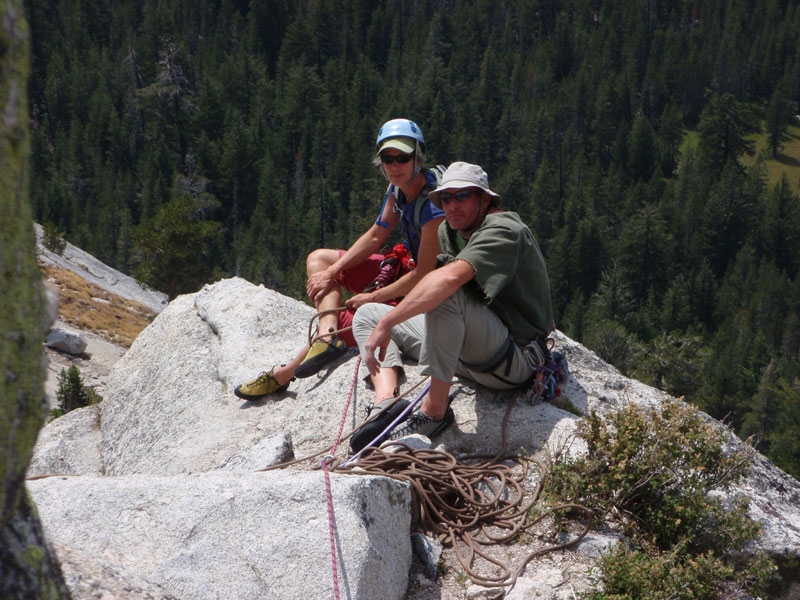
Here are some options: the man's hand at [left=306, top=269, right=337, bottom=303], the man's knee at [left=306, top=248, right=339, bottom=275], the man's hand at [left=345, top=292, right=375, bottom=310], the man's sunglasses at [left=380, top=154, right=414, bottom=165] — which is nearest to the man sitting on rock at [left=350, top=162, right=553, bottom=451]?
Result: the man's hand at [left=345, top=292, right=375, bottom=310]

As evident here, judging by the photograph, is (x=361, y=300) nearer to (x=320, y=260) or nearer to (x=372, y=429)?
(x=320, y=260)

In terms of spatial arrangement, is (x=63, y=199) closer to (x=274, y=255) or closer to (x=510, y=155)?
(x=274, y=255)

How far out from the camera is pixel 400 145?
5855 millimetres

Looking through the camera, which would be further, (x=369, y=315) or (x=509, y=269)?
(x=369, y=315)

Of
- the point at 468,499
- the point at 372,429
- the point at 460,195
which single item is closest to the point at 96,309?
the point at 372,429

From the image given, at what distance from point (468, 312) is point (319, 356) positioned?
6.43 ft

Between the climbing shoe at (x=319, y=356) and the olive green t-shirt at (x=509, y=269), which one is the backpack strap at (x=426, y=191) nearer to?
the olive green t-shirt at (x=509, y=269)

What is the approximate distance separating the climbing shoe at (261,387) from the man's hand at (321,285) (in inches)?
27.0

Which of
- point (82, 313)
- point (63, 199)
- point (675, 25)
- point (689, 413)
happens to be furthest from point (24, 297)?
point (675, 25)

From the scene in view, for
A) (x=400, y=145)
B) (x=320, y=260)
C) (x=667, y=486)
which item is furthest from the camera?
(x=320, y=260)

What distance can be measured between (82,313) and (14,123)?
89.8 ft

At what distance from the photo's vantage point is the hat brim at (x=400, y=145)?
584 cm

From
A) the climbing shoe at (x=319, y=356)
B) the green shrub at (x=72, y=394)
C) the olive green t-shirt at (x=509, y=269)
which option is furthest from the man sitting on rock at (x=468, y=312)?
the green shrub at (x=72, y=394)

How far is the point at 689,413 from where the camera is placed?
4484 mm
